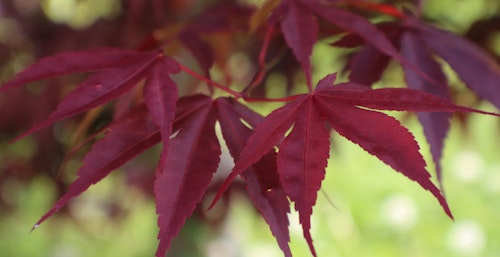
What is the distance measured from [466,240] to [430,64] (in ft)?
6.61

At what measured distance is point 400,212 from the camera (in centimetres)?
268

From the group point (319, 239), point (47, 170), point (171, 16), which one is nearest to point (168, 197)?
point (171, 16)

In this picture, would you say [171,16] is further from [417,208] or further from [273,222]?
[417,208]

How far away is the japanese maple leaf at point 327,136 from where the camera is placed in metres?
0.47

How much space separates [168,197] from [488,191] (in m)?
2.50

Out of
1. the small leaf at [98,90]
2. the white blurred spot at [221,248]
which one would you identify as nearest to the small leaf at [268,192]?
the small leaf at [98,90]

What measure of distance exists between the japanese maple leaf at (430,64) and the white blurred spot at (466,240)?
1963 millimetres

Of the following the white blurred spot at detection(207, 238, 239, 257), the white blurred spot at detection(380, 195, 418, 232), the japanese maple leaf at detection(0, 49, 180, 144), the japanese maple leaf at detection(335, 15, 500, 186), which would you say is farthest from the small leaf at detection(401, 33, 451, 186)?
the white blurred spot at detection(380, 195, 418, 232)

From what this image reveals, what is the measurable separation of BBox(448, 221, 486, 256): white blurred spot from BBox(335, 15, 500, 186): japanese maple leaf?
1.96 m

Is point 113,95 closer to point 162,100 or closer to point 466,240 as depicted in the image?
point 162,100

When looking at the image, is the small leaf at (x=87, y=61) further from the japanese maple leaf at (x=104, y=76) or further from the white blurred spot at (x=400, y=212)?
the white blurred spot at (x=400, y=212)

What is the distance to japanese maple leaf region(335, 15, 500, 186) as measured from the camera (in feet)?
2.16

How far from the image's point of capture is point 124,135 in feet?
1.79

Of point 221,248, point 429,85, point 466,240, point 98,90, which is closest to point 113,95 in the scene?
point 98,90
